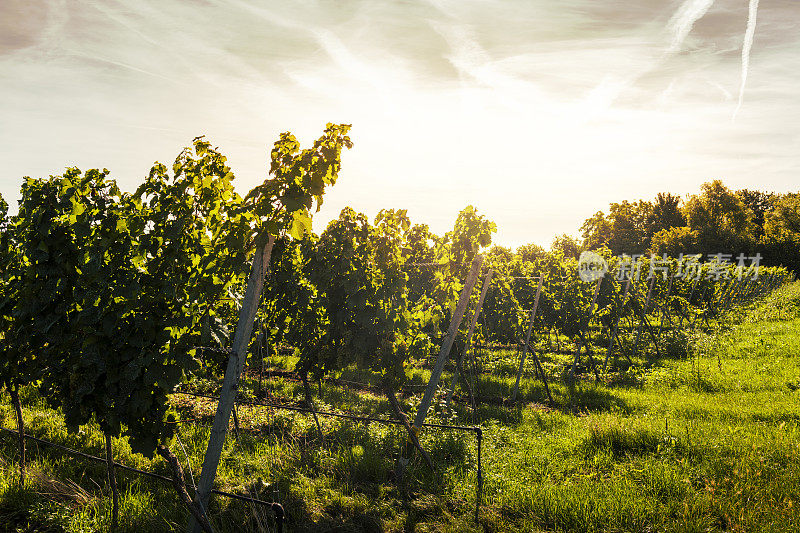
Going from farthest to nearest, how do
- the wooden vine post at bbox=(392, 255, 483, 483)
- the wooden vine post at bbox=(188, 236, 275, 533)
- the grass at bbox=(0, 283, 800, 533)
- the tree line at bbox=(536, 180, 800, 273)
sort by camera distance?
the tree line at bbox=(536, 180, 800, 273) → the wooden vine post at bbox=(392, 255, 483, 483) → the grass at bbox=(0, 283, 800, 533) → the wooden vine post at bbox=(188, 236, 275, 533)

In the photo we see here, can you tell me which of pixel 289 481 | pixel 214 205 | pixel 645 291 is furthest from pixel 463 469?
pixel 645 291

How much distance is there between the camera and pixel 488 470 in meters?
5.64

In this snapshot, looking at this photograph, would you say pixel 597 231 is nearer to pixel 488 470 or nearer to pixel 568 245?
pixel 568 245

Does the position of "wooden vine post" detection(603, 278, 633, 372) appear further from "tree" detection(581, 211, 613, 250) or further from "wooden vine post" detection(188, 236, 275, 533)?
"tree" detection(581, 211, 613, 250)

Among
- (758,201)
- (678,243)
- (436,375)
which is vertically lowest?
(436,375)

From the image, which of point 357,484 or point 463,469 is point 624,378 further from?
point 357,484

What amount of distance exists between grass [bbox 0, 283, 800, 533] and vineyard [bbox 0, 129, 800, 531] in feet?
0.10

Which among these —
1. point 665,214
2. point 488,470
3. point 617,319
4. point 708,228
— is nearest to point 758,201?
point 665,214

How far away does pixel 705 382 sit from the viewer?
1002 cm

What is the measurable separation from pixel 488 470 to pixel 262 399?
5046mm

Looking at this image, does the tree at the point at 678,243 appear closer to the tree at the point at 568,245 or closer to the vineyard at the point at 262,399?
the tree at the point at 568,245

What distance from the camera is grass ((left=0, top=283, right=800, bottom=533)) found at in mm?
4414

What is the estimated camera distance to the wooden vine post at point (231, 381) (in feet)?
12.2

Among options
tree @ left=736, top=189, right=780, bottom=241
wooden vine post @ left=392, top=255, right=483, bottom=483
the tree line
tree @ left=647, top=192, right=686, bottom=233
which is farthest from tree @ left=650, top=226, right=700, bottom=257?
wooden vine post @ left=392, top=255, right=483, bottom=483
